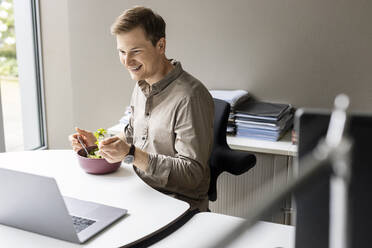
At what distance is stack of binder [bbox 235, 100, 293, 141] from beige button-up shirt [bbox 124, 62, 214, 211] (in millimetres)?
722

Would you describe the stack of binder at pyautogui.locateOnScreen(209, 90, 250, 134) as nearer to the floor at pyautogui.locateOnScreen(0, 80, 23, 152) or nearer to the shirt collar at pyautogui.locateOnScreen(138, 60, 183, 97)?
the shirt collar at pyautogui.locateOnScreen(138, 60, 183, 97)

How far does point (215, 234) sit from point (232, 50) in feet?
5.54

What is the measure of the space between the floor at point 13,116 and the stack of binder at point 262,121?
182 centimetres

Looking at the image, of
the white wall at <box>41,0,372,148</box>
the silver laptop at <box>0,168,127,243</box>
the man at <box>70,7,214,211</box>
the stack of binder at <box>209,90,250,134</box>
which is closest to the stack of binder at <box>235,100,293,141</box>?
the stack of binder at <box>209,90,250,134</box>

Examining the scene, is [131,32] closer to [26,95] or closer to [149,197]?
[149,197]

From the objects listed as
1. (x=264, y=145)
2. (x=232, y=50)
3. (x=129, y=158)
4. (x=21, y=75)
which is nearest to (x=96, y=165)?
(x=129, y=158)

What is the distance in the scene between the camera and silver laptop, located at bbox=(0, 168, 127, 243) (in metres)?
1.13

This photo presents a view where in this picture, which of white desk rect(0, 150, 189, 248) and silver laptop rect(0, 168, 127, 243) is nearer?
silver laptop rect(0, 168, 127, 243)

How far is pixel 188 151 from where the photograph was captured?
65.5 inches

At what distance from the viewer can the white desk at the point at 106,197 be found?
48.6 inches

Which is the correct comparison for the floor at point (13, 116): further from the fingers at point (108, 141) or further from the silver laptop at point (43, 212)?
the silver laptop at point (43, 212)

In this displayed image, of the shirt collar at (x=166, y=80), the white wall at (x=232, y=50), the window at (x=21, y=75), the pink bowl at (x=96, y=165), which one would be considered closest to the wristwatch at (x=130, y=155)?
the pink bowl at (x=96, y=165)

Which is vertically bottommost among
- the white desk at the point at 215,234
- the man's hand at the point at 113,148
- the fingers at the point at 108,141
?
the white desk at the point at 215,234

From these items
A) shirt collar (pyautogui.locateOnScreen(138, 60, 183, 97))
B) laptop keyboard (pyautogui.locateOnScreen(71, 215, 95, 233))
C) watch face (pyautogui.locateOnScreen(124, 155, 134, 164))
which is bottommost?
laptop keyboard (pyautogui.locateOnScreen(71, 215, 95, 233))
